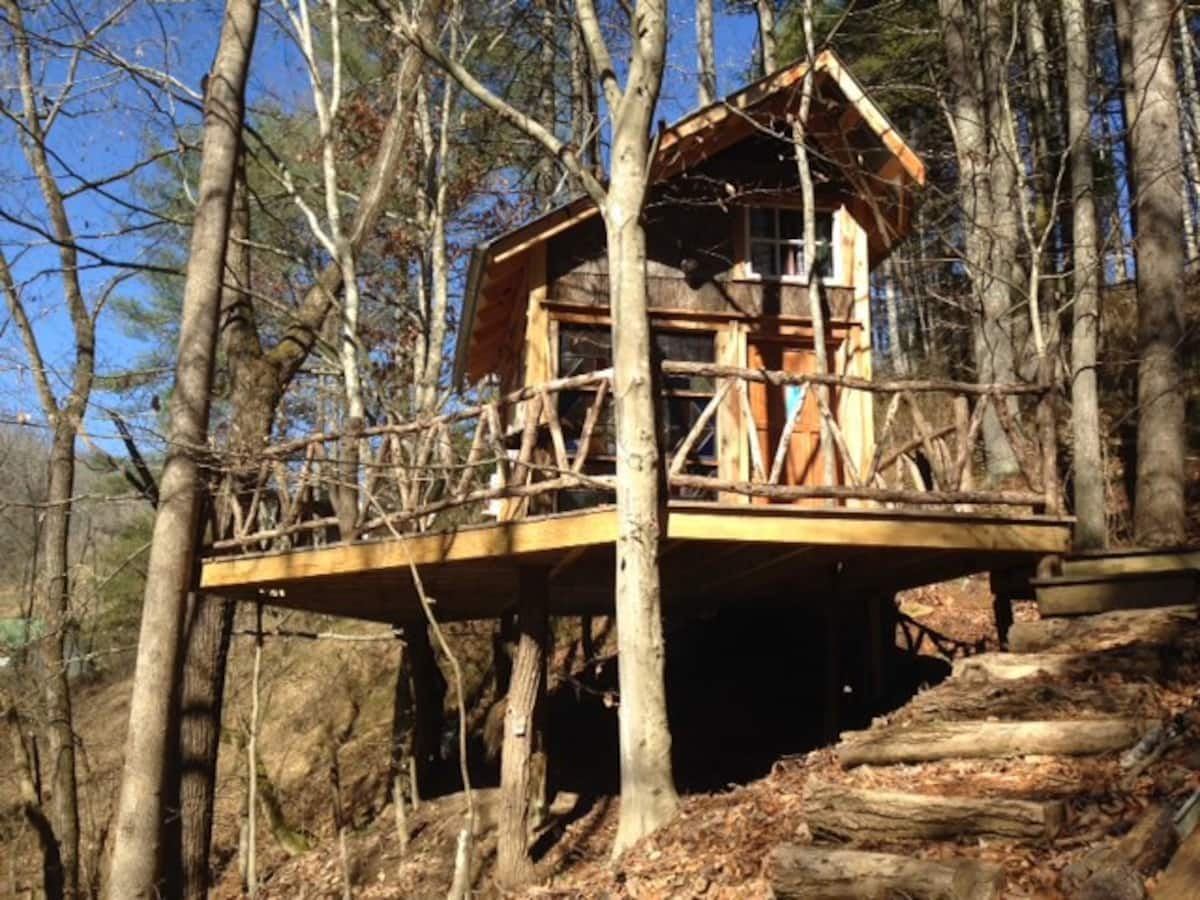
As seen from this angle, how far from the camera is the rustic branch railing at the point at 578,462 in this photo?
9.13 metres

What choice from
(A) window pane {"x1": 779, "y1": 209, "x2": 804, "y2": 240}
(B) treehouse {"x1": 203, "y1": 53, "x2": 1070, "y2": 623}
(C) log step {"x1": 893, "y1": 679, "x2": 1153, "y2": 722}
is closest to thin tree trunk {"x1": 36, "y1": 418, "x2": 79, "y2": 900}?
(B) treehouse {"x1": 203, "y1": 53, "x2": 1070, "y2": 623}

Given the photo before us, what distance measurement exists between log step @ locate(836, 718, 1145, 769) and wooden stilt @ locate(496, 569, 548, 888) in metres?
3.67

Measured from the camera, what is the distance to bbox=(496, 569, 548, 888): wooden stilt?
1002cm

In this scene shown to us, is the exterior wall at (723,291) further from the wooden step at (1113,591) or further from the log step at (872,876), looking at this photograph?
the log step at (872,876)

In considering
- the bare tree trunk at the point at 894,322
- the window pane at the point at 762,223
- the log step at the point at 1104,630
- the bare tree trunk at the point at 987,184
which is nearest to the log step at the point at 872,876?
the log step at the point at 1104,630

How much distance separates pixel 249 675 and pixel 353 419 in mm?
10828

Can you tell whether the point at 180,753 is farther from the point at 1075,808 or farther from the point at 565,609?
the point at 1075,808

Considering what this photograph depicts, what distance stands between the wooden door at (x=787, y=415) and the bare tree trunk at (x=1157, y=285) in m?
3.42

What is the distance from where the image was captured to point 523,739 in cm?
1020

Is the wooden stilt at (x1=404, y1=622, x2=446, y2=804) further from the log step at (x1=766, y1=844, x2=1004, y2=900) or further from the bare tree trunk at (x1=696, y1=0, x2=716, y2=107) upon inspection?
the bare tree trunk at (x1=696, y1=0, x2=716, y2=107)

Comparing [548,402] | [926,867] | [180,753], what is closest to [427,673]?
[180,753]

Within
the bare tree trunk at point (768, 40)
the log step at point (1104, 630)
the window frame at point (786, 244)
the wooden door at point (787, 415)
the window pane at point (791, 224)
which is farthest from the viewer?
the bare tree trunk at point (768, 40)

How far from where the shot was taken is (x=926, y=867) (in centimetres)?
512

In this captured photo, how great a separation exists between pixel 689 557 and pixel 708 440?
3.07 metres
